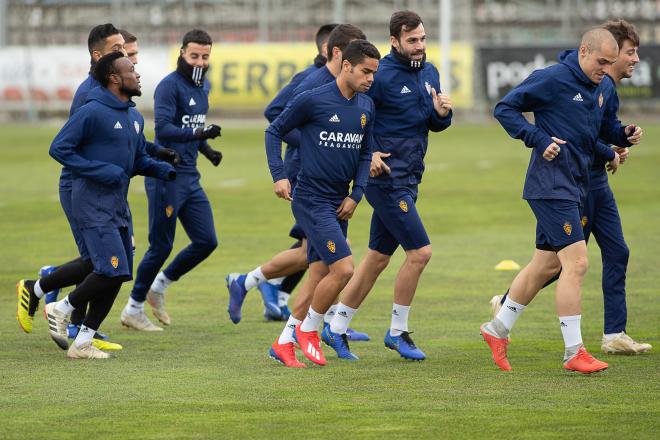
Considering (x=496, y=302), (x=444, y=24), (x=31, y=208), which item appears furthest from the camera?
(x=444, y=24)

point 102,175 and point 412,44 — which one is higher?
point 412,44

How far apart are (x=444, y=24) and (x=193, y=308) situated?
30.5 meters

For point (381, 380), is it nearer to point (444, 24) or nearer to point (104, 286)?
point (104, 286)

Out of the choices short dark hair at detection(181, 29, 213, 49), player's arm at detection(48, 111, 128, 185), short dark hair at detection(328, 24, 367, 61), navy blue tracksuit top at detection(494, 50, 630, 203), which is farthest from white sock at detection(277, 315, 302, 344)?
short dark hair at detection(181, 29, 213, 49)

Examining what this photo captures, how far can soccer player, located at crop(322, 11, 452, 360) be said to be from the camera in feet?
30.3

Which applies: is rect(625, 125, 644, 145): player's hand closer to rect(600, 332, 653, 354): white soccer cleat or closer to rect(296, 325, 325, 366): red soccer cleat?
rect(600, 332, 653, 354): white soccer cleat

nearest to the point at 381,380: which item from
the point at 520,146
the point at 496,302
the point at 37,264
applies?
Answer: the point at 496,302

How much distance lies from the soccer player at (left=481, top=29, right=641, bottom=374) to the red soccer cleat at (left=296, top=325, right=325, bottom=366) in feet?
3.60

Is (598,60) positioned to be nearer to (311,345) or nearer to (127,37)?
(311,345)

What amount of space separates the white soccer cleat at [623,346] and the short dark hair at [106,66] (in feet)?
12.5

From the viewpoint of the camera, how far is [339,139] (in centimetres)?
893

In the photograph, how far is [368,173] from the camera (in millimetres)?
9031

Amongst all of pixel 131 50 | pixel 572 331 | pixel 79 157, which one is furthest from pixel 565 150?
pixel 131 50

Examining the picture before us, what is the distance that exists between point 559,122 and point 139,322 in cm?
387
